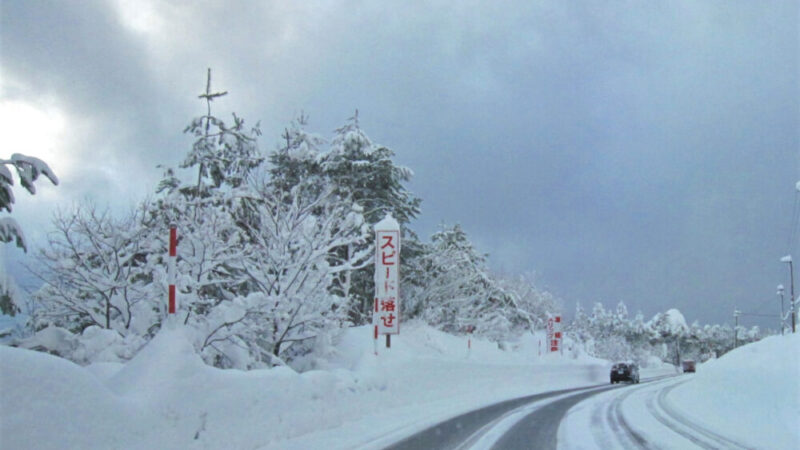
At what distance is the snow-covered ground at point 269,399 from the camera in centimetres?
529

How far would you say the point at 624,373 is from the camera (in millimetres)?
35938

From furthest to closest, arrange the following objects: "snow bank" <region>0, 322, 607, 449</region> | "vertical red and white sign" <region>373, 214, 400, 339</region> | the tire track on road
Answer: "vertical red and white sign" <region>373, 214, 400, 339</region> → the tire track on road → "snow bank" <region>0, 322, 607, 449</region>

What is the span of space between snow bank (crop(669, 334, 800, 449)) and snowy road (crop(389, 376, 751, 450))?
1.54 feet

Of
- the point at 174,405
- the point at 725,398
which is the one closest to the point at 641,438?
the point at 725,398

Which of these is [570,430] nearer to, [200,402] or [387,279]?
[200,402]

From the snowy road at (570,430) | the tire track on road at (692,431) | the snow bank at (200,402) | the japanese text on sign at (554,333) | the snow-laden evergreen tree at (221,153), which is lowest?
the snowy road at (570,430)

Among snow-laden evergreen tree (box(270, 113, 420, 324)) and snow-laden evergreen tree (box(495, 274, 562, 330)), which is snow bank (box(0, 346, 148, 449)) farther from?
snow-laden evergreen tree (box(495, 274, 562, 330))

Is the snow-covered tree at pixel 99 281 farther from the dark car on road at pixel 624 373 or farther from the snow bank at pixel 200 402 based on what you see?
the dark car on road at pixel 624 373

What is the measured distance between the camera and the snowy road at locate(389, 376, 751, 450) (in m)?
9.94

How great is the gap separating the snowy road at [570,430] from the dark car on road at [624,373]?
19.3m

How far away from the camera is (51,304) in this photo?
44.1ft

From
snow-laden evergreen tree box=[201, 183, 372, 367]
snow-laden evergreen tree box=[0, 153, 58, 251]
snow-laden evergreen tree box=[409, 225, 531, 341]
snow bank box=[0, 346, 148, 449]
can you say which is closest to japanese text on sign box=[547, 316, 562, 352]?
snow-laden evergreen tree box=[409, 225, 531, 341]

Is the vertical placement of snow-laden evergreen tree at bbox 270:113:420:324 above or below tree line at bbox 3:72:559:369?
above

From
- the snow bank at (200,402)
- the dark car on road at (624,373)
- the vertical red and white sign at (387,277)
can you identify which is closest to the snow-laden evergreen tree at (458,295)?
the dark car on road at (624,373)
